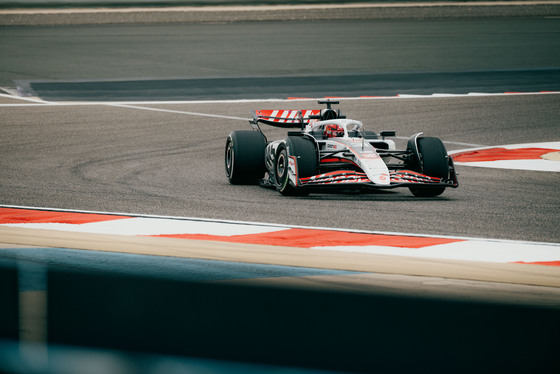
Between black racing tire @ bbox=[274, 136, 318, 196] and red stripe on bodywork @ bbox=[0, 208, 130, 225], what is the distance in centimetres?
196

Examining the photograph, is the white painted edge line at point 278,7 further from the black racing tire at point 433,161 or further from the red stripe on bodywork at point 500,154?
the black racing tire at point 433,161

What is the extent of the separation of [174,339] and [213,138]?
39.4 feet

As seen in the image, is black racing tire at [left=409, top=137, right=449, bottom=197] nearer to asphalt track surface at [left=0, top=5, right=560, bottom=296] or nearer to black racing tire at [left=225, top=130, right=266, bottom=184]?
asphalt track surface at [left=0, top=5, right=560, bottom=296]

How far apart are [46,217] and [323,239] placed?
2555 millimetres

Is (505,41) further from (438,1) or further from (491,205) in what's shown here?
(491,205)

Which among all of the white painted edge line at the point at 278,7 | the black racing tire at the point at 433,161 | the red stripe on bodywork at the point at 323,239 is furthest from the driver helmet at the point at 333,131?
the white painted edge line at the point at 278,7

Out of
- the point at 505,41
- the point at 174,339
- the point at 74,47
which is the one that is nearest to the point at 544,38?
the point at 505,41

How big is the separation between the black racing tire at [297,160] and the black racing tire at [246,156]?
766 millimetres

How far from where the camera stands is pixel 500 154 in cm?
1320

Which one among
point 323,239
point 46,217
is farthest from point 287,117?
point 323,239

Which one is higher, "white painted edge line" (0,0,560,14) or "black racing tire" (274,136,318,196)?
"white painted edge line" (0,0,560,14)

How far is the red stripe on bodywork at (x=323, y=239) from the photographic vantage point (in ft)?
22.4

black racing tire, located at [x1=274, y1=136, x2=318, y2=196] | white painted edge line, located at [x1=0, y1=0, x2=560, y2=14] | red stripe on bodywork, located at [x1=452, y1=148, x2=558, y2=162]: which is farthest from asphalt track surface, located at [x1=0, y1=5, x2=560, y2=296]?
white painted edge line, located at [x1=0, y1=0, x2=560, y2=14]

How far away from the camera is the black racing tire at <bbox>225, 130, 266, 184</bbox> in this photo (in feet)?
33.9
